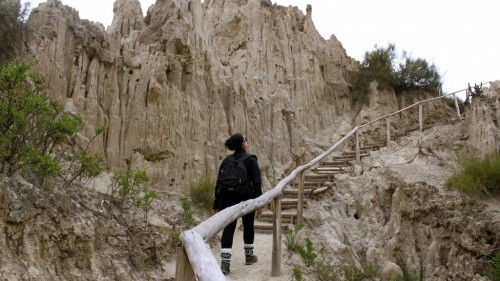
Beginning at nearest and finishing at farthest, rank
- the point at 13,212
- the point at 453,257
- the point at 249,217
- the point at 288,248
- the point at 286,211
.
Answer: the point at 13,212
the point at 249,217
the point at 288,248
the point at 453,257
the point at 286,211

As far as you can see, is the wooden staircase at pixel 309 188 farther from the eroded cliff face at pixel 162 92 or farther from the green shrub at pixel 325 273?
the green shrub at pixel 325 273

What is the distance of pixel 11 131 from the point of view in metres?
5.65

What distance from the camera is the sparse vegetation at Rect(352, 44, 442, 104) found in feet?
60.8

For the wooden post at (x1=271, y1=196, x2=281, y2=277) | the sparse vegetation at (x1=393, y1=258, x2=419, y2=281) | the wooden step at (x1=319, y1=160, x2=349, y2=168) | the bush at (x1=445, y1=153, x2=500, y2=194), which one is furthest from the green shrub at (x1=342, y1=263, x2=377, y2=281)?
the wooden step at (x1=319, y1=160, x2=349, y2=168)

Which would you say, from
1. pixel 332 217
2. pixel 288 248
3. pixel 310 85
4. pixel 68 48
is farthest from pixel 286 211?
pixel 310 85

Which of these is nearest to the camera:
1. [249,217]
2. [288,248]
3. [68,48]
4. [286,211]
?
[249,217]

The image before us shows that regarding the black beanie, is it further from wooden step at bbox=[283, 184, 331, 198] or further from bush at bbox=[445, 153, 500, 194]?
bush at bbox=[445, 153, 500, 194]

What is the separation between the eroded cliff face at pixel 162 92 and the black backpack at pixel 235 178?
359 centimetres

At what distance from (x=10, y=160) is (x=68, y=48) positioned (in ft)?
14.4

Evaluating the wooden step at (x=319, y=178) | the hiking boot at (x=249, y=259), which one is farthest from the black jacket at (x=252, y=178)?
the wooden step at (x=319, y=178)

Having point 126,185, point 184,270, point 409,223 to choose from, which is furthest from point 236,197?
point 409,223

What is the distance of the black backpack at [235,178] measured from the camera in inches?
241

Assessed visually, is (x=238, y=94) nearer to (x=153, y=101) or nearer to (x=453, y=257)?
(x=153, y=101)

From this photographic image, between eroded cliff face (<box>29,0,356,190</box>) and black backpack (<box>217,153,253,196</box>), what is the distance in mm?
3591
